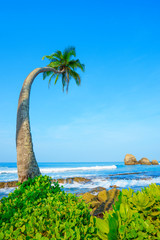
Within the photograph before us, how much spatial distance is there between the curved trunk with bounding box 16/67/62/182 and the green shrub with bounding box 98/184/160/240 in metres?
4.95

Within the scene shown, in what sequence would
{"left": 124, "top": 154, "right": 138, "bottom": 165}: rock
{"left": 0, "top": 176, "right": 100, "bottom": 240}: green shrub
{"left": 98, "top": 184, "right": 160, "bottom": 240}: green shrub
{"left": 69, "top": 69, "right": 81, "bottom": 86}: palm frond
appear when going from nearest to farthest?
{"left": 98, "top": 184, "right": 160, "bottom": 240}: green shrub
{"left": 0, "top": 176, "right": 100, "bottom": 240}: green shrub
{"left": 69, "top": 69, "right": 81, "bottom": 86}: palm frond
{"left": 124, "top": 154, "right": 138, "bottom": 165}: rock

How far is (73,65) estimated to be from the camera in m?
13.0

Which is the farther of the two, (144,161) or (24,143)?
(144,161)

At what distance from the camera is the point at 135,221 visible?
5.07 ft

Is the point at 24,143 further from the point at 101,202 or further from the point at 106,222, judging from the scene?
the point at 106,222

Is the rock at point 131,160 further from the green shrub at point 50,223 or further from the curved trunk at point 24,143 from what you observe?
the green shrub at point 50,223

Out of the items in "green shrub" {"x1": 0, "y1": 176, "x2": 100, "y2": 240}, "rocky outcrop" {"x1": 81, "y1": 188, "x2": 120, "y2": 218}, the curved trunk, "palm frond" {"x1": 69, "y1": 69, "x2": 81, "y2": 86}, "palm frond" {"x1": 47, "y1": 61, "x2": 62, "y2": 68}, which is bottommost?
"rocky outcrop" {"x1": 81, "y1": 188, "x2": 120, "y2": 218}

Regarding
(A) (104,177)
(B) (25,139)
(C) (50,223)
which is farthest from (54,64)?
(A) (104,177)

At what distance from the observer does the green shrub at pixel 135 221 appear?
142cm

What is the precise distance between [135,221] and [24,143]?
18.9 ft

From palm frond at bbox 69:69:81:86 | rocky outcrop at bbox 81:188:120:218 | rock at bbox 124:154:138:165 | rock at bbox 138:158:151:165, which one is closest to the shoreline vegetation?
rocky outcrop at bbox 81:188:120:218

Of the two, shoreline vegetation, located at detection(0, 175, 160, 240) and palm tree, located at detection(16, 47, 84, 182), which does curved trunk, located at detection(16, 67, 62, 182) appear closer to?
palm tree, located at detection(16, 47, 84, 182)

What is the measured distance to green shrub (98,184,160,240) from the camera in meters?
1.42

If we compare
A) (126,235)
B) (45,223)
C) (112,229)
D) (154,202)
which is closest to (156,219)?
(154,202)
